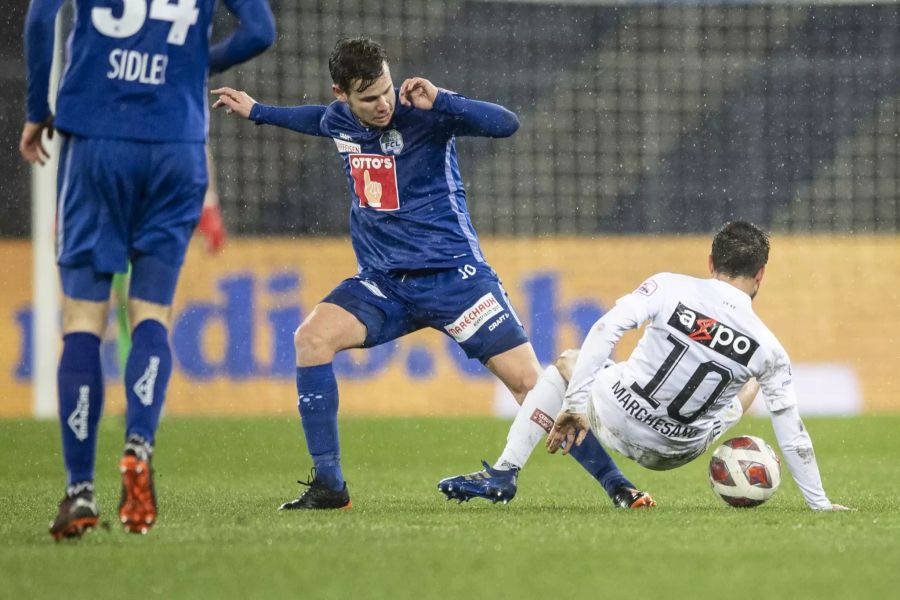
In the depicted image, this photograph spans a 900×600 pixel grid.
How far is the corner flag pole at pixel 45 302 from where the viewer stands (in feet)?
35.7

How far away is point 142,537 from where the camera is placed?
4184 mm

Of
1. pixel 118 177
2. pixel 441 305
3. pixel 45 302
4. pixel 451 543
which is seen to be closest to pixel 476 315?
pixel 441 305

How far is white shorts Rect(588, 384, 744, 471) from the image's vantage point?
17.6 feet

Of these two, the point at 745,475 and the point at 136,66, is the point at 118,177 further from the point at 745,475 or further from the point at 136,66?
the point at 745,475

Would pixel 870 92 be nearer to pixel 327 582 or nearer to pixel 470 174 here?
pixel 470 174

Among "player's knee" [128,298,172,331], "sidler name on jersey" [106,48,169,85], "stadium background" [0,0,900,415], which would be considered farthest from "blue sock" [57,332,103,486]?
"stadium background" [0,0,900,415]

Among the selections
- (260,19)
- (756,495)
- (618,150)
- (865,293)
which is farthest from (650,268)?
(260,19)

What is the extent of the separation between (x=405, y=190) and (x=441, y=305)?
0.45 meters

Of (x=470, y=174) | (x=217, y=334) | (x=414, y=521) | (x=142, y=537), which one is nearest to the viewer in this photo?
(x=142, y=537)

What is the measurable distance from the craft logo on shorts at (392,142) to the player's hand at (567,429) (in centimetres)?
135

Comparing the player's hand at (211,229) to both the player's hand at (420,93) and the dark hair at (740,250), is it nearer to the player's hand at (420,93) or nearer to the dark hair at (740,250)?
the player's hand at (420,93)

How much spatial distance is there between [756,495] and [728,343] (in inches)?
22.9

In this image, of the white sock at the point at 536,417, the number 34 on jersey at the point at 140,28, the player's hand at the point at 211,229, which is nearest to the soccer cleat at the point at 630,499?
the white sock at the point at 536,417

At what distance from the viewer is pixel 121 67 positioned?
14.0ft
